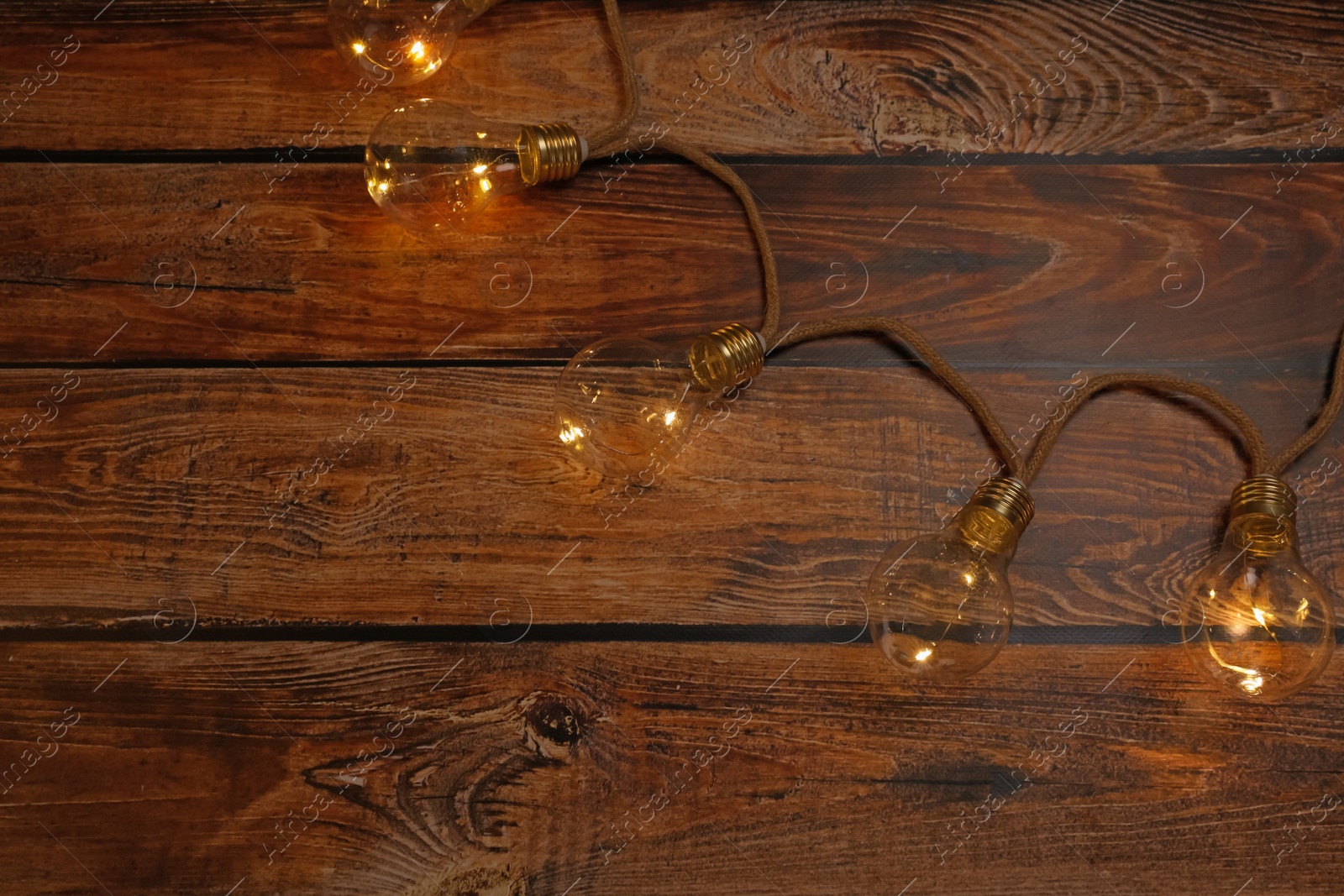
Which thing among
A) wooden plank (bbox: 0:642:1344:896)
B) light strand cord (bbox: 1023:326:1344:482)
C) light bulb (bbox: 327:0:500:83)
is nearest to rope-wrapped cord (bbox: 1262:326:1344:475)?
light strand cord (bbox: 1023:326:1344:482)

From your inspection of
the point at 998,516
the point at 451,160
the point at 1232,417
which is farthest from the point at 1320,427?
the point at 451,160

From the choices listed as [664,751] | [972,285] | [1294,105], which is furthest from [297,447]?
[1294,105]

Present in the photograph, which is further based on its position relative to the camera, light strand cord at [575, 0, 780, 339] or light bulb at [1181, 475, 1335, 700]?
light strand cord at [575, 0, 780, 339]

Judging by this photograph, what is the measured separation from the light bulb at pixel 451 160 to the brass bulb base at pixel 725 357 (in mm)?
211

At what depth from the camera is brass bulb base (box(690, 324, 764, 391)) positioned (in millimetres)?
753

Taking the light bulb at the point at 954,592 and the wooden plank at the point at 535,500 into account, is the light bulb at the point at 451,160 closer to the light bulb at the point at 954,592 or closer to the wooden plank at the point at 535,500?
the wooden plank at the point at 535,500

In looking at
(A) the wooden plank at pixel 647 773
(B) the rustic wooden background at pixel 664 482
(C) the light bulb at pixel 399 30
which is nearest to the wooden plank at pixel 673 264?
(B) the rustic wooden background at pixel 664 482

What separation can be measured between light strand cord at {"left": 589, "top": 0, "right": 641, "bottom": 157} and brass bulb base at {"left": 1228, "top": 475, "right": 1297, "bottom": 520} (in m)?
0.56

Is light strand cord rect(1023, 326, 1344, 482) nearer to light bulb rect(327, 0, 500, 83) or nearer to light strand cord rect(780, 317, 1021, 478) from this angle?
light strand cord rect(780, 317, 1021, 478)

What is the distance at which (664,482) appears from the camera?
814mm

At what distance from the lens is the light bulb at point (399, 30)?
835 mm

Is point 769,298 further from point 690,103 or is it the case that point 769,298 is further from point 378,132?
point 378,132

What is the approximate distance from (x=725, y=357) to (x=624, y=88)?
32cm

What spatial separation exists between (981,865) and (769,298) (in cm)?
45
